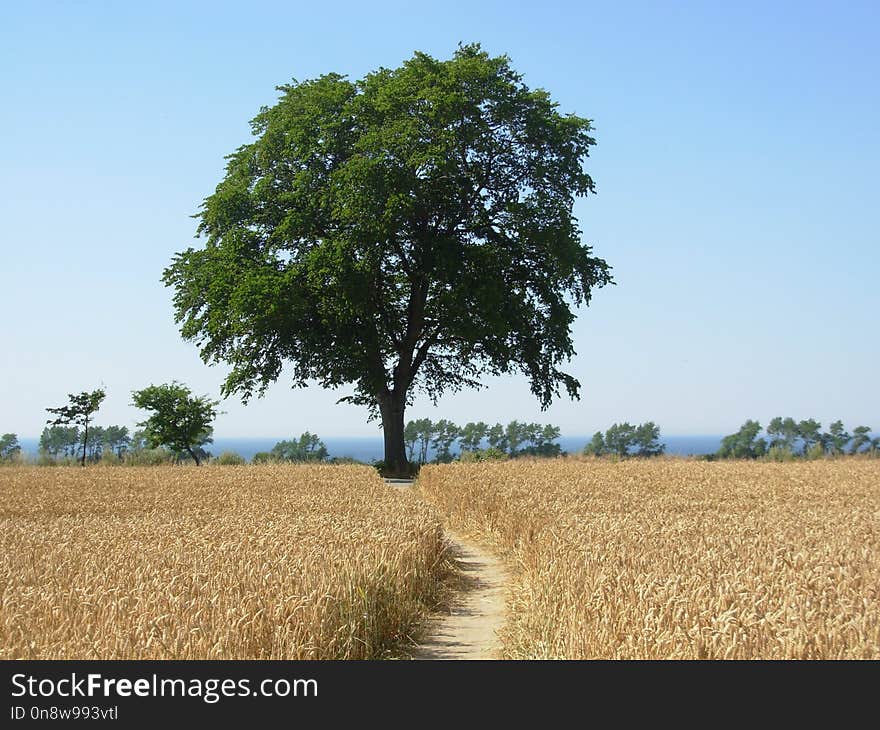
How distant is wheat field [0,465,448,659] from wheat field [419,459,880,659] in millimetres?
1482

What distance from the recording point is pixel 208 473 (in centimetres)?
2467

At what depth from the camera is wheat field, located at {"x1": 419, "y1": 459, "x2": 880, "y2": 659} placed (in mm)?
5328

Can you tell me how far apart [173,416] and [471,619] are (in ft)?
126

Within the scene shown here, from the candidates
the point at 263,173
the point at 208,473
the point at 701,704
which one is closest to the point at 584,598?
the point at 701,704

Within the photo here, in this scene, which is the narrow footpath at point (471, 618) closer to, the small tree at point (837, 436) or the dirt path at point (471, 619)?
the dirt path at point (471, 619)

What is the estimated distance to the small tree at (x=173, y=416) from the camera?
45.0 meters

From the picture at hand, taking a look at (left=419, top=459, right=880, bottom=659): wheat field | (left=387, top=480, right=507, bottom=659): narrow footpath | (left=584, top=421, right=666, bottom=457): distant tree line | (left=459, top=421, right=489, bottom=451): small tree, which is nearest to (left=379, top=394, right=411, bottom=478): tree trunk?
(left=419, top=459, right=880, bottom=659): wheat field

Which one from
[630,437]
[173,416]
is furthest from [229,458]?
[630,437]

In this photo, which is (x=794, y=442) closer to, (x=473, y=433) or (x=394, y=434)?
(x=394, y=434)

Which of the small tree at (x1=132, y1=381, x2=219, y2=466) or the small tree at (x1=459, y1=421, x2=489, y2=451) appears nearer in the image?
the small tree at (x1=132, y1=381, x2=219, y2=466)

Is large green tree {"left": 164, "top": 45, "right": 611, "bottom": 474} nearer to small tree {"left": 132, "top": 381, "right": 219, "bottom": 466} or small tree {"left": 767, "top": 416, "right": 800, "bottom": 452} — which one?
small tree {"left": 132, "top": 381, "right": 219, "bottom": 466}

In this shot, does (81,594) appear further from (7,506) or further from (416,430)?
(416,430)

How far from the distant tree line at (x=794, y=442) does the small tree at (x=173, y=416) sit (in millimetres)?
28398

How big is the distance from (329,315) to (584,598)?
101 feet
